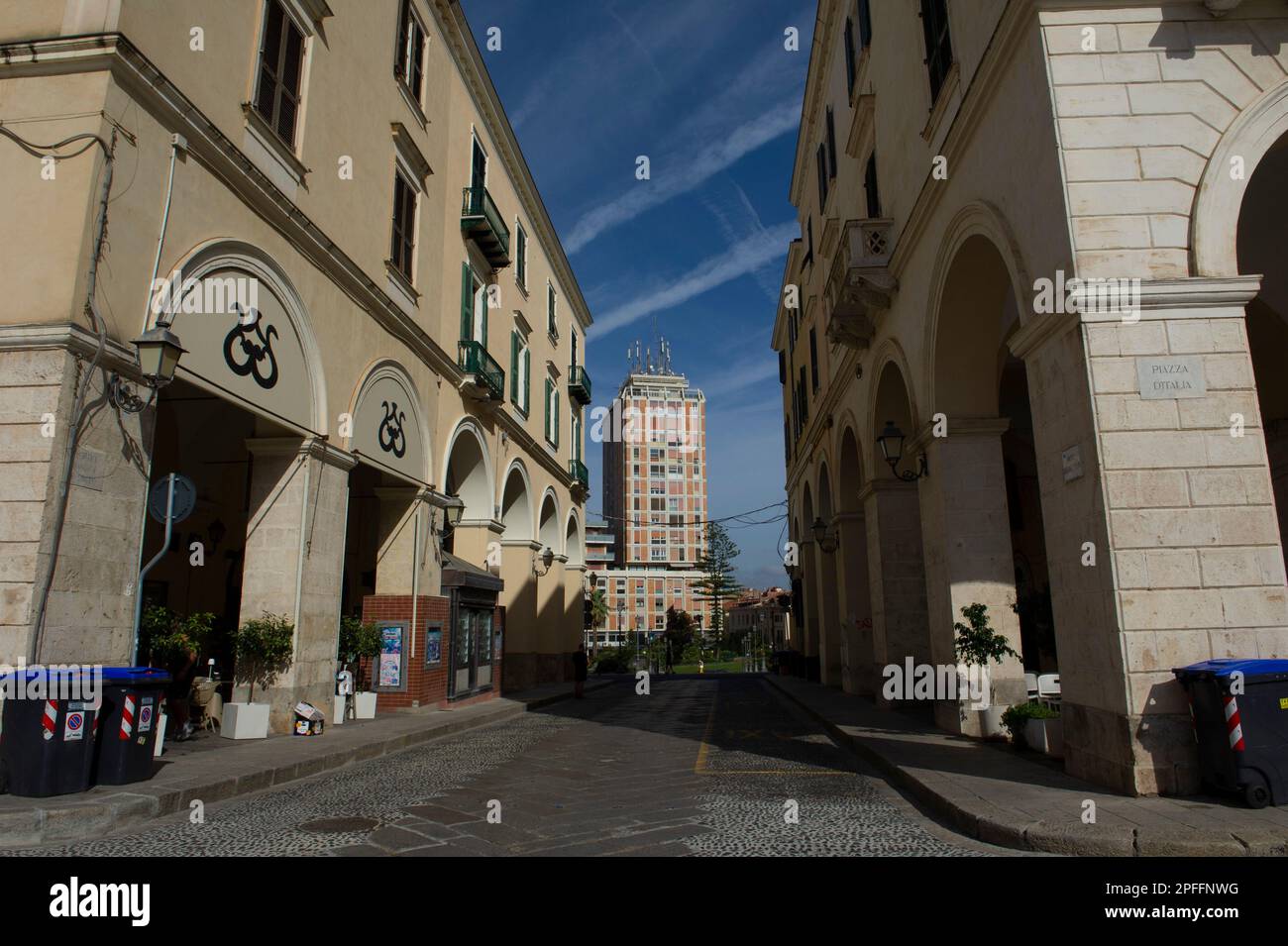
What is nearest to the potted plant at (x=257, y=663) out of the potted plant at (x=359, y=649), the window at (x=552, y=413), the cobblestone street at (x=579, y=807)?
the cobblestone street at (x=579, y=807)

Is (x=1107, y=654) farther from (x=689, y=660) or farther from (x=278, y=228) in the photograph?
(x=689, y=660)

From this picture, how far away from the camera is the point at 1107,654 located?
19.3 feet

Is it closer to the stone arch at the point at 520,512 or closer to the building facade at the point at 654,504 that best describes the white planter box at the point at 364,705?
the stone arch at the point at 520,512

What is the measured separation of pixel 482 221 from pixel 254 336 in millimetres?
9100

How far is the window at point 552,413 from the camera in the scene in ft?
83.2

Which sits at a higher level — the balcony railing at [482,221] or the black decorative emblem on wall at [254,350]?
the balcony railing at [482,221]

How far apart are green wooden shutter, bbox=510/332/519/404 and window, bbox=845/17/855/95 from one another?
34.2 ft

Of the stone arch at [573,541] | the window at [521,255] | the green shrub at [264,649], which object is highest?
the window at [521,255]

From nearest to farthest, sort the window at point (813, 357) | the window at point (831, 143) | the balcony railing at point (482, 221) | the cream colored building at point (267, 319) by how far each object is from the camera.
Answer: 1. the cream colored building at point (267, 319)
2. the balcony railing at point (482, 221)
3. the window at point (831, 143)
4. the window at point (813, 357)

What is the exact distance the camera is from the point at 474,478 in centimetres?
1861

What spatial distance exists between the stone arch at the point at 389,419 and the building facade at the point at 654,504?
83997 mm

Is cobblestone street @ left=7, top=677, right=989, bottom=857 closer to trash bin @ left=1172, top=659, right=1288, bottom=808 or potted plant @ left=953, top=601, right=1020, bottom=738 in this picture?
potted plant @ left=953, top=601, right=1020, bottom=738

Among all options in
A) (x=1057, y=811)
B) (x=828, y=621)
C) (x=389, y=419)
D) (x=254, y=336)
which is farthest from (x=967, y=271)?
(x=828, y=621)

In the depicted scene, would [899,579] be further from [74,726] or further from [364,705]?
[74,726]
